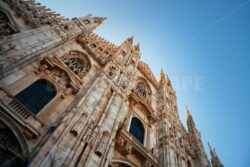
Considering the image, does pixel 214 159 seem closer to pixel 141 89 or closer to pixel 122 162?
pixel 141 89

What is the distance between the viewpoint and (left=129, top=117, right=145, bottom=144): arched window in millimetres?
14320

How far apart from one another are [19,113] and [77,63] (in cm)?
704

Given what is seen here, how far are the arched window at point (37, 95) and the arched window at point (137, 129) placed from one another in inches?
244

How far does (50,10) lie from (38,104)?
9.28 meters

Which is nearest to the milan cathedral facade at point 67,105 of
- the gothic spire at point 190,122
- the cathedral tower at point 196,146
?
the cathedral tower at point 196,146

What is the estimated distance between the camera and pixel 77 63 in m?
14.8

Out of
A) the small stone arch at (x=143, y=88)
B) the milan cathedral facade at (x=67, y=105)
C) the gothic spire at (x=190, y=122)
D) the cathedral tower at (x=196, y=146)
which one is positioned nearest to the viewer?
the milan cathedral facade at (x=67, y=105)

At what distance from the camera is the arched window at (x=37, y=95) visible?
9.55 metres

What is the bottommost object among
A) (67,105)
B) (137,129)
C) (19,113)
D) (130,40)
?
(19,113)

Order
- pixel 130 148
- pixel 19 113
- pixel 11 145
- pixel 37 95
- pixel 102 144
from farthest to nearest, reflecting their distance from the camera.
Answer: pixel 130 148
pixel 37 95
pixel 102 144
pixel 19 113
pixel 11 145

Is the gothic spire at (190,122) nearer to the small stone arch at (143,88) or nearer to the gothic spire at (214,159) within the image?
the gothic spire at (214,159)

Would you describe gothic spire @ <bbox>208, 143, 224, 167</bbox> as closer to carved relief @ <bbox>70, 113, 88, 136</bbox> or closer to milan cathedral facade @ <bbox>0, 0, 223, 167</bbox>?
milan cathedral facade @ <bbox>0, 0, 223, 167</bbox>

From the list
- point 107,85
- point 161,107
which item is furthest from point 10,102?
point 161,107

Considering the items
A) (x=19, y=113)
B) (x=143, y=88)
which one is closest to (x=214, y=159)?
(x=143, y=88)
